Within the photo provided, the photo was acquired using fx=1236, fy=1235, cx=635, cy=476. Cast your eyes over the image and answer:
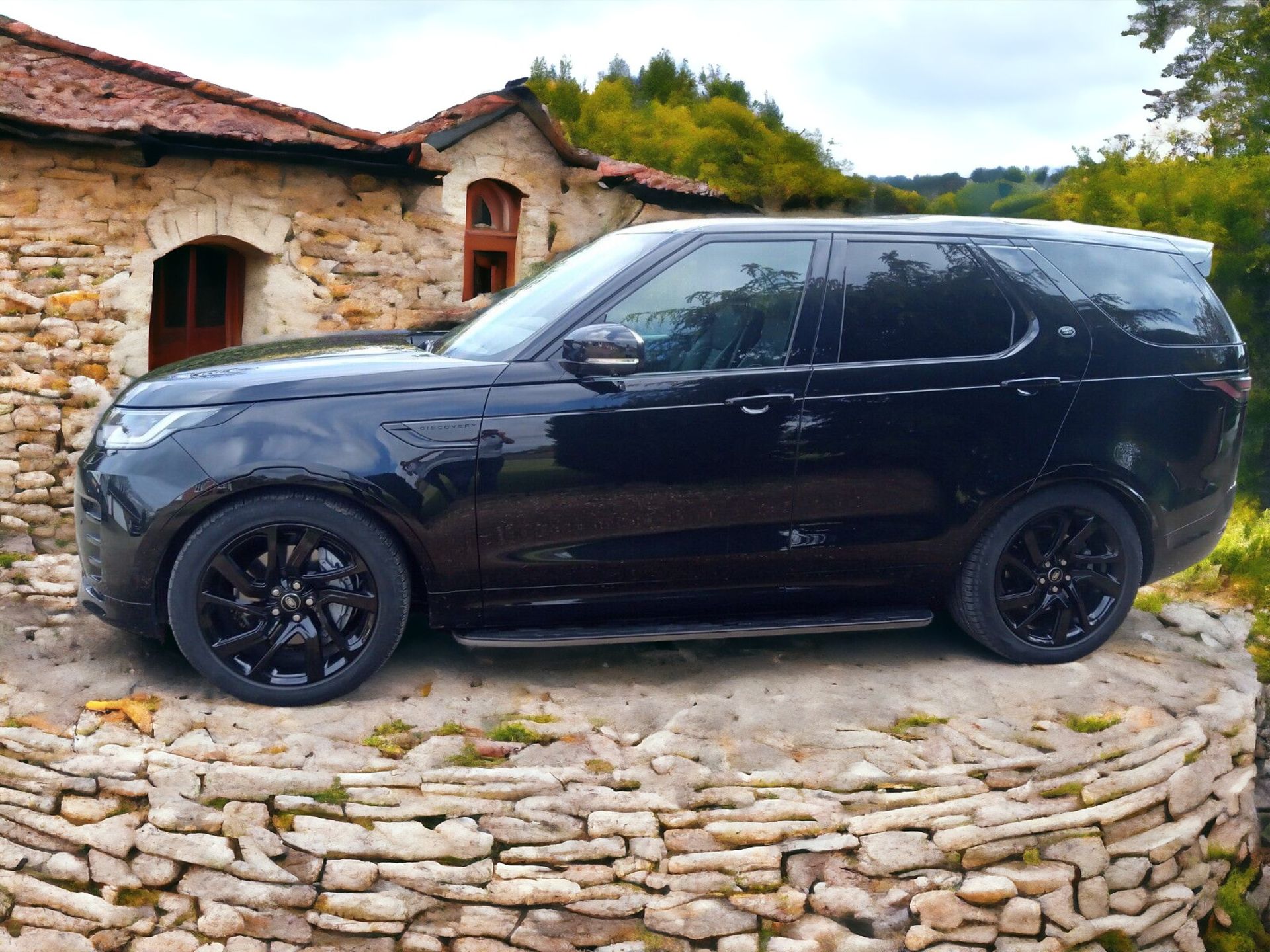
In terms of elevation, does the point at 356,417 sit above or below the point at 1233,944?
above

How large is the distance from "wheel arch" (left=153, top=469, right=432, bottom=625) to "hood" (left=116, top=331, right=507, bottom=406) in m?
0.32

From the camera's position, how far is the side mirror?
14.4ft

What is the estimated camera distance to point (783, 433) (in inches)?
188

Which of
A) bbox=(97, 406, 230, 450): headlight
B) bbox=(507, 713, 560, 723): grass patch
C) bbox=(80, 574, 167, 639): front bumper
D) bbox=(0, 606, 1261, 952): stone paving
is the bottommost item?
bbox=(0, 606, 1261, 952): stone paving

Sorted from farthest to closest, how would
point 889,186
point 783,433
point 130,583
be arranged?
point 889,186 → point 783,433 → point 130,583

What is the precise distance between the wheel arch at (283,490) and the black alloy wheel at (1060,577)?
2430mm

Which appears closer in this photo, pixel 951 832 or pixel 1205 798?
pixel 951 832

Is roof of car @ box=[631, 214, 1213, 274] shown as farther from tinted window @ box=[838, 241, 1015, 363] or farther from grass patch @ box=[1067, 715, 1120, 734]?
grass patch @ box=[1067, 715, 1120, 734]

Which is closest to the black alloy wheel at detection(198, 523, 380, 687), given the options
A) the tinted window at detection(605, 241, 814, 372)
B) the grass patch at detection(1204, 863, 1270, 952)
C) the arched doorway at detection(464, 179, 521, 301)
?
the tinted window at detection(605, 241, 814, 372)

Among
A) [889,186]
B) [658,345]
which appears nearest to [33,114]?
[658,345]

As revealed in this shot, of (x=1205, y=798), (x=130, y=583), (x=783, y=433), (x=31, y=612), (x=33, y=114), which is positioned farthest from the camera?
(x=33, y=114)

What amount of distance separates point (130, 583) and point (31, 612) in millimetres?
1570

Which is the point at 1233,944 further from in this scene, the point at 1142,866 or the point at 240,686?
the point at 240,686

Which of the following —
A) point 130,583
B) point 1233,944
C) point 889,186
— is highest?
point 889,186
